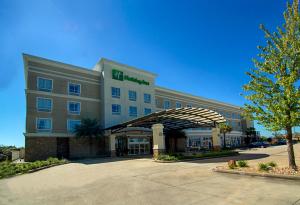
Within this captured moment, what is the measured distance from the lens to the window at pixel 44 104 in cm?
2941

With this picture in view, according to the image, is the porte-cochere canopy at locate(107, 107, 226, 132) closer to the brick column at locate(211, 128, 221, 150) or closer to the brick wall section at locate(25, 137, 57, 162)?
the brick column at locate(211, 128, 221, 150)

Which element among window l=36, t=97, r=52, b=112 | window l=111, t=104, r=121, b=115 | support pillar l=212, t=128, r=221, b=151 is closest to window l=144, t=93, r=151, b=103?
window l=111, t=104, r=121, b=115

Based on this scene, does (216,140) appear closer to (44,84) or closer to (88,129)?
(88,129)

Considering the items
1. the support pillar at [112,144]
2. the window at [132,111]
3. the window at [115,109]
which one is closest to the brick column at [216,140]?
the support pillar at [112,144]

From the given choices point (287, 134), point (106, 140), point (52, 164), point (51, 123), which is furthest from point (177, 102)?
point (287, 134)

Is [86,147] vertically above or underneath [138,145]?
above

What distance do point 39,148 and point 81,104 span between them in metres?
8.36

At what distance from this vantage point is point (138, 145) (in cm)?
3600

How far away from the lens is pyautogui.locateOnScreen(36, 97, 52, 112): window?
29.4m

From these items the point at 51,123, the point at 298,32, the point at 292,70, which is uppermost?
the point at 298,32

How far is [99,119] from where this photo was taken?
34.9 m

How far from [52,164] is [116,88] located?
17.5 m

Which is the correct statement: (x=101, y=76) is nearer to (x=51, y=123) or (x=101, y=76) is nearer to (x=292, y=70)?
(x=51, y=123)

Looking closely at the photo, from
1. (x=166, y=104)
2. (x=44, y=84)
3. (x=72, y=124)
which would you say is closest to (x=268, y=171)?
(x=72, y=124)
